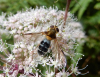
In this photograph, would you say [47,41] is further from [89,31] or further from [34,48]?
[89,31]

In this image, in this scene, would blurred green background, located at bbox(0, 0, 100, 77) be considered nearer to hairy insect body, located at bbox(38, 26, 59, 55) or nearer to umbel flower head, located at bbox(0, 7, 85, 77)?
umbel flower head, located at bbox(0, 7, 85, 77)

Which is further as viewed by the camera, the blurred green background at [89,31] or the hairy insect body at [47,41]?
the blurred green background at [89,31]

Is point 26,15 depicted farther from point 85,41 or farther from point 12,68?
point 85,41

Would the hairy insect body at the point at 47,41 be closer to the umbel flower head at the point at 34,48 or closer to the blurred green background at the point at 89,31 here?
the umbel flower head at the point at 34,48

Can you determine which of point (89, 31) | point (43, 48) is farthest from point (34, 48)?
point (89, 31)

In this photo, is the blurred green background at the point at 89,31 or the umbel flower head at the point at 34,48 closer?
the umbel flower head at the point at 34,48

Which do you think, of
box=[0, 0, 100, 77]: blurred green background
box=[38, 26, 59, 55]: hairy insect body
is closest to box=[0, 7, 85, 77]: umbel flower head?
box=[38, 26, 59, 55]: hairy insect body

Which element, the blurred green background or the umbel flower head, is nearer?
the umbel flower head

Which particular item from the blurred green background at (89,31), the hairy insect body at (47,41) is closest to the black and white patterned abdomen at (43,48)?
the hairy insect body at (47,41)

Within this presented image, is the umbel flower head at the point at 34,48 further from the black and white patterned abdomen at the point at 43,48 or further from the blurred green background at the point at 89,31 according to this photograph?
the blurred green background at the point at 89,31

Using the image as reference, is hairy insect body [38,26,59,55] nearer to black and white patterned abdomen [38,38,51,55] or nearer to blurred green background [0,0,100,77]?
black and white patterned abdomen [38,38,51,55]

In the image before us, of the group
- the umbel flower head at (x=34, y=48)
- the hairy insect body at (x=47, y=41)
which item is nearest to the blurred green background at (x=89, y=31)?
the umbel flower head at (x=34, y=48)

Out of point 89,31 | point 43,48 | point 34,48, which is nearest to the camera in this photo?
point 43,48
